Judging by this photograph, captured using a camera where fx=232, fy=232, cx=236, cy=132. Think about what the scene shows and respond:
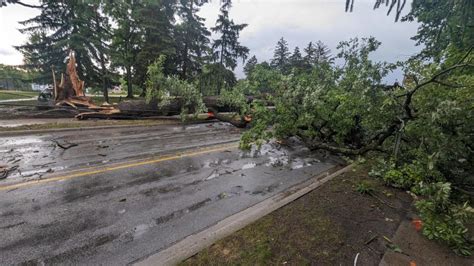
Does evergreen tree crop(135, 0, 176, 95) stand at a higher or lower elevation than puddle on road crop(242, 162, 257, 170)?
higher

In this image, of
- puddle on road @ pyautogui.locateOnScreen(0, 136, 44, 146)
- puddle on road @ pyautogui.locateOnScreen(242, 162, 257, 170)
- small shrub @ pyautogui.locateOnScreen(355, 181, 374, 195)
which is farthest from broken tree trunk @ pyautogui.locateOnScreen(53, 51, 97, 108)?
small shrub @ pyautogui.locateOnScreen(355, 181, 374, 195)

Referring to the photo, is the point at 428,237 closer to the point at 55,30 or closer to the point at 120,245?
the point at 120,245

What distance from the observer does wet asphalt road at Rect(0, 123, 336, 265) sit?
2.79m

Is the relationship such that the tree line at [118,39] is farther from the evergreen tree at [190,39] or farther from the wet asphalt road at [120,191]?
the wet asphalt road at [120,191]

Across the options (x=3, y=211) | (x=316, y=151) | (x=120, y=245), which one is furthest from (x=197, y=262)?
(x=316, y=151)

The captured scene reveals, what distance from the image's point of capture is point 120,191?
421 cm

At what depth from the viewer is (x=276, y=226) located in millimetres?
3051

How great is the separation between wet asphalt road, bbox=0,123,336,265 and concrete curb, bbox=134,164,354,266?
149 mm

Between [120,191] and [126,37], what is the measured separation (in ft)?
71.7

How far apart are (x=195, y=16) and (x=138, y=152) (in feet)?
66.7

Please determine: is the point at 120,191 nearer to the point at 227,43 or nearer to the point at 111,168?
the point at 111,168

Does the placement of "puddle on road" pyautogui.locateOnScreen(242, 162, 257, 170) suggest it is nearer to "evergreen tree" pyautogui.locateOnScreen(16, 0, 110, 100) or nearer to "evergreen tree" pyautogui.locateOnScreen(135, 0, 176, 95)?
"evergreen tree" pyautogui.locateOnScreen(135, 0, 176, 95)

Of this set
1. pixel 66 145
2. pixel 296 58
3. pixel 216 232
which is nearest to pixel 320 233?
pixel 216 232

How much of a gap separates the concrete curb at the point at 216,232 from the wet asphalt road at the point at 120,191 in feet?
0.49
